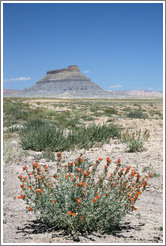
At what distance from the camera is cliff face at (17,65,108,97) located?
167 m

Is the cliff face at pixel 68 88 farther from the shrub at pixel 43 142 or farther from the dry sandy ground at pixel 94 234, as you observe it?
the dry sandy ground at pixel 94 234

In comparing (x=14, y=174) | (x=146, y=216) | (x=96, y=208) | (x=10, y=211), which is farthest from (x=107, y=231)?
(x=14, y=174)

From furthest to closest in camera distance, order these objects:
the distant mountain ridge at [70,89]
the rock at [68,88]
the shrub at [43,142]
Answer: the rock at [68,88] < the distant mountain ridge at [70,89] < the shrub at [43,142]

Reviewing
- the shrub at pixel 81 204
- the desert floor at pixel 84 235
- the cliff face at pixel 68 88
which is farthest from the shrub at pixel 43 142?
the cliff face at pixel 68 88

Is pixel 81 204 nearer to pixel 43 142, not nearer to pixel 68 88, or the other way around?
pixel 43 142

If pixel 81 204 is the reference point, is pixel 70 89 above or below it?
above

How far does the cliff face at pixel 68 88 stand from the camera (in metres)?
167

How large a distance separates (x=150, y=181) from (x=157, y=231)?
225 centimetres

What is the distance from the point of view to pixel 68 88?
17875cm

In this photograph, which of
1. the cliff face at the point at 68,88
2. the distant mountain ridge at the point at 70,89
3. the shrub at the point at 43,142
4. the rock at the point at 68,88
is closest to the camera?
the shrub at the point at 43,142

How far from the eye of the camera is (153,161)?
21.8ft

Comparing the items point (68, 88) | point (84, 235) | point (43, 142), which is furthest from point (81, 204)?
point (68, 88)

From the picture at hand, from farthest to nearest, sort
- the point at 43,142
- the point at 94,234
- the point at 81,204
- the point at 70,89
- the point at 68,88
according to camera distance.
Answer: the point at 68,88, the point at 70,89, the point at 43,142, the point at 94,234, the point at 81,204

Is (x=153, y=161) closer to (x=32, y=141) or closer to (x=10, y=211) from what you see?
(x=32, y=141)
